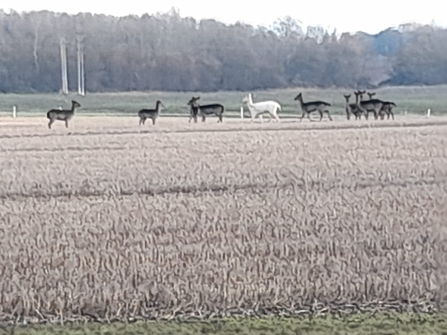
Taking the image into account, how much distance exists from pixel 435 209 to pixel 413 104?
18.1m

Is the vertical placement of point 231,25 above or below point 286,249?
above

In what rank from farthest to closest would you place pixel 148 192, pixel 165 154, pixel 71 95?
pixel 71 95 → pixel 165 154 → pixel 148 192

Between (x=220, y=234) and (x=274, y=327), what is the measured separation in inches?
108

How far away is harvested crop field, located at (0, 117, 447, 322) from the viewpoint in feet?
18.9

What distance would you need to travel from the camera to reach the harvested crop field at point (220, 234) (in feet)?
18.9

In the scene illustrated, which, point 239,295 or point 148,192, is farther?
point 148,192

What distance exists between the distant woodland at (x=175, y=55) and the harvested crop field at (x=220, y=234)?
954cm

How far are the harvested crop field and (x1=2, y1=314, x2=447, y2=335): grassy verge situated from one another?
0.21 meters

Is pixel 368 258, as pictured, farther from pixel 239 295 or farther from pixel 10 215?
pixel 10 215

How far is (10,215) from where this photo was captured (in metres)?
9.30

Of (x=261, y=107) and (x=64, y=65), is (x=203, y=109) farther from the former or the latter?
(x=64, y=65)

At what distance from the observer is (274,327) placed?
5211 millimetres

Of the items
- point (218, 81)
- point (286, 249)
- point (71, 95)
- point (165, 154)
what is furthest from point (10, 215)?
point (71, 95)

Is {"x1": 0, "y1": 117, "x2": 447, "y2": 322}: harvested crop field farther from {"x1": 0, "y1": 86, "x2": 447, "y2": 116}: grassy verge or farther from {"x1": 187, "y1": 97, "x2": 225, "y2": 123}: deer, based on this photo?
{"x1": 187, "y1": 97, "x2": 225, "y2": 123}: deer
